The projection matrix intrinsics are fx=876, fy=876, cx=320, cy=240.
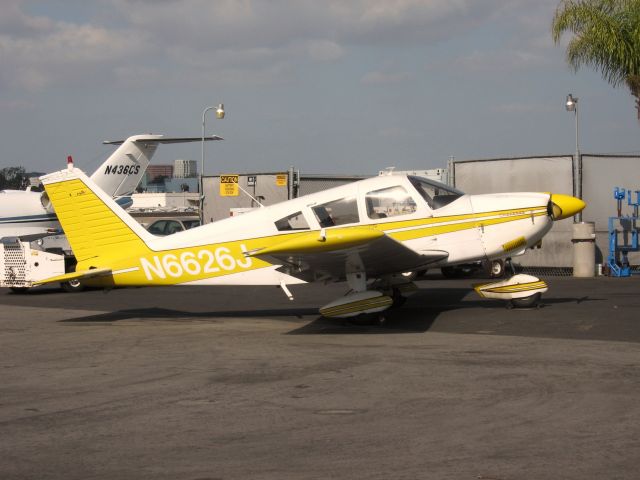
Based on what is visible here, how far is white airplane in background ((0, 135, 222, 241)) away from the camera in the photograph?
25641mm

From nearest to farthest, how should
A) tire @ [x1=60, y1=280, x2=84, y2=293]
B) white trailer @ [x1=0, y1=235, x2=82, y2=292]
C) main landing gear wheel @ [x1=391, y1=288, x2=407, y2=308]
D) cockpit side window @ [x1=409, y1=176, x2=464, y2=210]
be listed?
cockpit side window @ [x1=409, y1=176, x2=464, y2=210]
main landing gear wheel @ [x1=391, y1=288, x2=407, y2=308]
white trailer @ [x1=0, y1=235, x2=82, y2=292]
tire @ [x1=60, y1=280, x2=84, y2=293]

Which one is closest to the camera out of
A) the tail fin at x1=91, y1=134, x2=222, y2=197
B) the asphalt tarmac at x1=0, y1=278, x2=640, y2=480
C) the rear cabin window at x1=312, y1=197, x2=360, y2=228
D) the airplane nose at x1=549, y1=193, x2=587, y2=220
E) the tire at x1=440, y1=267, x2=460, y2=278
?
Answer: the asphalt tarmac at x1=0, y1=278, x2=640, y2=480

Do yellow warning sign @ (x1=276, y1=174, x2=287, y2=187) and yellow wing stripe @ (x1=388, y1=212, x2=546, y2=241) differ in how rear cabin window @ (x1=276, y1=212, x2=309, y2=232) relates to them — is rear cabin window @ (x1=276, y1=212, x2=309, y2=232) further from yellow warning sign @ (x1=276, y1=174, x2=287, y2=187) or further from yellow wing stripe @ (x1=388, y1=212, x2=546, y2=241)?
yellow warning sign @ (x1=276, y1=174, x2=287, y2=187)

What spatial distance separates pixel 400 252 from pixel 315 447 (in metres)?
6.66

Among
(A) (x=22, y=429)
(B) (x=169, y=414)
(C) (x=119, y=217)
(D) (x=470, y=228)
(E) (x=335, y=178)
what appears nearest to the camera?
(A) (x=22, y=429)

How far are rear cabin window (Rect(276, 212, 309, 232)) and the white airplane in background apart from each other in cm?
1262

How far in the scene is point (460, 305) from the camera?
1527cm

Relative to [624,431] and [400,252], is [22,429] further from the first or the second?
[400,252]

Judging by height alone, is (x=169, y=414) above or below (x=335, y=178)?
below

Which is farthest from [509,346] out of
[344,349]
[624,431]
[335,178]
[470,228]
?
[335,178]

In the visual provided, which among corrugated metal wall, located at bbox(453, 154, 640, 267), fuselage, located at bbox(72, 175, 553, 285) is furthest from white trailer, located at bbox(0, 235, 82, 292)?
corrugated metal wall, located at bbox(453, 154, 640, 267)

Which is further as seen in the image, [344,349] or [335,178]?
[335,178]

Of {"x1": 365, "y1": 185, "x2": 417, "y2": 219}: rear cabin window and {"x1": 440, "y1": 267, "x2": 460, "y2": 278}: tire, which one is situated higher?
{"x1": 365, "y1": 185, "x2": 417, "y2": 219}: rear cabin window

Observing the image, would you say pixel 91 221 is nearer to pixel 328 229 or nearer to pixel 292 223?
pixel 292 223
